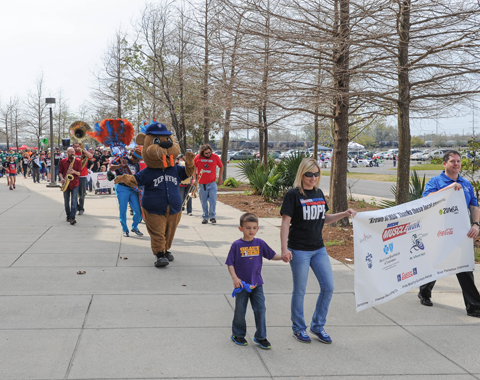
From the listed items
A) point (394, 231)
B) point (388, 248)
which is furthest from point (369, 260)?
point (394, 231)

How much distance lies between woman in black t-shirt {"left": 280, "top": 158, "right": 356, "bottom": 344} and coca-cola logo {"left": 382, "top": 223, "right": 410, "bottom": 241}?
59 cm

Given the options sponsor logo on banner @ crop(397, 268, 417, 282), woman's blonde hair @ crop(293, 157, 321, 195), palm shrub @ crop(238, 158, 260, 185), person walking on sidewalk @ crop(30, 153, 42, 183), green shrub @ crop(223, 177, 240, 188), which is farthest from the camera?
person walking on sidewalk @ crop(30, 153, 42, 183)

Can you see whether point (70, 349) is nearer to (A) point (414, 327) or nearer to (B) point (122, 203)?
(A) point (414, 327)

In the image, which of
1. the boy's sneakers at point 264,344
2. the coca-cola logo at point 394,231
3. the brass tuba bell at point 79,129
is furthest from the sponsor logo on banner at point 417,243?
the brass tuba bell at point 79,129

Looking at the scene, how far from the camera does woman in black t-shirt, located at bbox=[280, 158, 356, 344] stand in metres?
4.26

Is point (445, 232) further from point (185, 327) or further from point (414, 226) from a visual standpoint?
point (185, 327)

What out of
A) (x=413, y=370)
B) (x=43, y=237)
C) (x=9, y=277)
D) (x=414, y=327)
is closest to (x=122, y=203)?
(x=43, y=237)

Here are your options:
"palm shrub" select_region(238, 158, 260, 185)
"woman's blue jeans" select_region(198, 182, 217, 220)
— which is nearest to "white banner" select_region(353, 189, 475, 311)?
"woman's blue jeans" select_region(198, 182, 217, 220)

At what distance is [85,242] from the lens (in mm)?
8578

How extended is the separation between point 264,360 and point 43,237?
20.8ft

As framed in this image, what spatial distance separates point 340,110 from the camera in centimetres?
960

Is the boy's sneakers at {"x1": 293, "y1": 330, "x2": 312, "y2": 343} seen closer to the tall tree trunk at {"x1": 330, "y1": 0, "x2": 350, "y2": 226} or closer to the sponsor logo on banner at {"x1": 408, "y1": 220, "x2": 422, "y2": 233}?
the sponsor logo on banner at {"x1": 408, "y1": 220, "x2": 422, "y2": 233}

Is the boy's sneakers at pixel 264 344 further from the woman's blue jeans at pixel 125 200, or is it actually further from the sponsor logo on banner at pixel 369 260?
the woman's blue jeans at pixel 125 200

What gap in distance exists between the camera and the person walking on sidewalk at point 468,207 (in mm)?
5035
